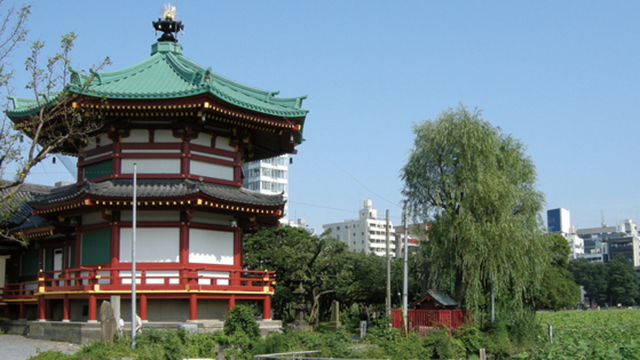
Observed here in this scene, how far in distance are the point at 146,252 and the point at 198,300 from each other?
2675mm

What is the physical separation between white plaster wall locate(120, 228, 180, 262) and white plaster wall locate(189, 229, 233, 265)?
623 mm

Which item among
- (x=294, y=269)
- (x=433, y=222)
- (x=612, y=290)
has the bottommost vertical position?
(x=612, y=290)

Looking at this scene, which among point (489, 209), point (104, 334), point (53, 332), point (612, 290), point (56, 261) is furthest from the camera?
point (612, 290)

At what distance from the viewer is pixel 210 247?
25.1m

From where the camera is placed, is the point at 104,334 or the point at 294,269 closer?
the point at 104,334

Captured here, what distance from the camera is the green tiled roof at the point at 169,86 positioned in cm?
2353

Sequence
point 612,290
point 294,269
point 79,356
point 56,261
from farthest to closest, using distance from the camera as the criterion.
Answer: point 612,290
point 294,269
point 56,261
point 79,356

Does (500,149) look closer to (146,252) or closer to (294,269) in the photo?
(294,269)

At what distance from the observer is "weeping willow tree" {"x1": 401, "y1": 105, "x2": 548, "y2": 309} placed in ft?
97.2

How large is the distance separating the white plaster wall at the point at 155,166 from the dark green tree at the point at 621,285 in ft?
366

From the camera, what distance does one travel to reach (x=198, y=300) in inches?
961

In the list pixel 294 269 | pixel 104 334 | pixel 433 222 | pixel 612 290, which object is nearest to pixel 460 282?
pixel 433 222

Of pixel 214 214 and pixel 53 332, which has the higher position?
pixel 214 214

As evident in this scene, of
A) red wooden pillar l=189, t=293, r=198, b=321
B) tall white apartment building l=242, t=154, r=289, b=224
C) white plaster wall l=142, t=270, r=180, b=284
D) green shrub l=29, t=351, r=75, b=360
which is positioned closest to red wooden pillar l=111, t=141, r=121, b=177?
white plaster wall l=142, t=270, r=180, b=284
